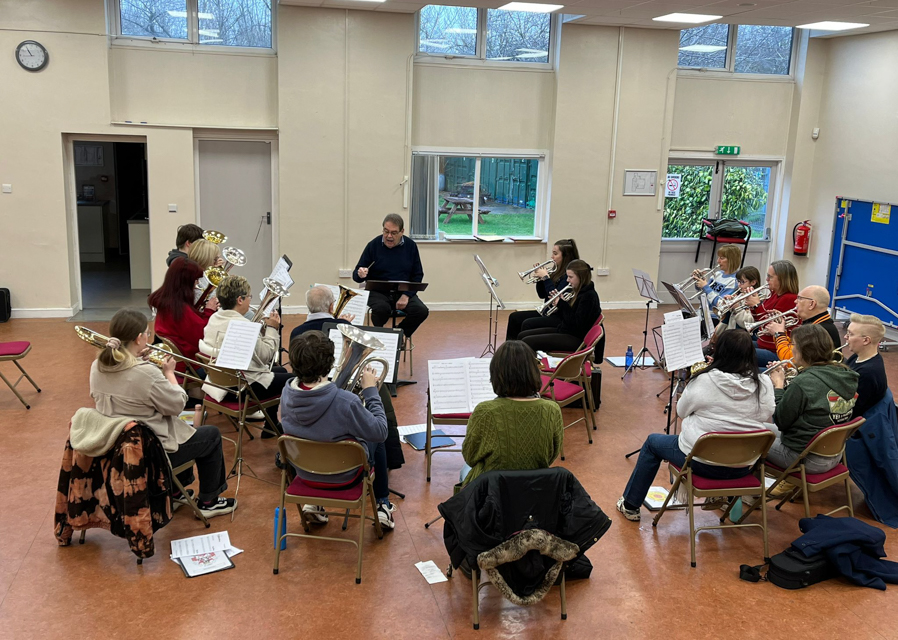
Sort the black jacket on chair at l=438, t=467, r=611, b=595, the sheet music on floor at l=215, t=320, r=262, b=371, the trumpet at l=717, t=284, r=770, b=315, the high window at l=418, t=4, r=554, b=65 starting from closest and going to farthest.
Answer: the black jacket on chair at l=438, t=467, r=611, b=595 < the sheet music on floor at l=215, t=320, r=262, b=371 < the trumpet at l=717, t=284, r=770, b=315 < the high window at l=418, t=4, r=554, b=65

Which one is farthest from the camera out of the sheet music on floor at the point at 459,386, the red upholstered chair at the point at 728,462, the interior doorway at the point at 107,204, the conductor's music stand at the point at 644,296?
the interior doorway at the point at 107,204

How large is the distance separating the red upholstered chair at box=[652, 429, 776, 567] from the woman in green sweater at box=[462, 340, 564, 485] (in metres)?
1.03

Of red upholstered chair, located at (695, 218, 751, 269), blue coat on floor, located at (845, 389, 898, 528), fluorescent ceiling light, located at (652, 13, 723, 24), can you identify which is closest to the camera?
blue coat on floor, located at (845, 389, 898, 528)

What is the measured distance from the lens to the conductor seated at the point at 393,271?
7.73 meters

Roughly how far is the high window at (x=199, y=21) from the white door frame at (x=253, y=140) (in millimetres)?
1043

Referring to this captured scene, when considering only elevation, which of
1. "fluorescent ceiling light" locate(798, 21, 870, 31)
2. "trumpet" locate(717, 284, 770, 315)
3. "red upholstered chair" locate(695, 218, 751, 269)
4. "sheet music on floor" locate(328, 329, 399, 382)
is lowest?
"sheet music on floor" locate(328, 329, 399, 382)

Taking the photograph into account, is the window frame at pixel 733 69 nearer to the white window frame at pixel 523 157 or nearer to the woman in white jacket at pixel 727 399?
the white window frame at pixel 523 157

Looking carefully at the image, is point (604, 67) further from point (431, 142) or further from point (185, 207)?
point (185, 207)

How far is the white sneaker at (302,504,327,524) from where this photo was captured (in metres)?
4.63

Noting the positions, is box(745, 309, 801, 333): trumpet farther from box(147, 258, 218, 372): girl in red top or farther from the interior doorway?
the interior doorway

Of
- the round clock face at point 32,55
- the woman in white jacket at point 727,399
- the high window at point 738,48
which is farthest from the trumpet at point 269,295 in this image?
the high window at point 738,48

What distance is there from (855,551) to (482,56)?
25.2 ft

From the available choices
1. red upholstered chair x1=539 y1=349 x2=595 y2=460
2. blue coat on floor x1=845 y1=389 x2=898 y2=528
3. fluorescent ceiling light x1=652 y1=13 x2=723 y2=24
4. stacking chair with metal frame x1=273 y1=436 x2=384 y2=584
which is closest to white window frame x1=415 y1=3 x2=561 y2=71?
fluorescent ceiling light x1=652 y1=13 x2=723 y2=24

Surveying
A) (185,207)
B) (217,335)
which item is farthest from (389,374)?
(185,207)
